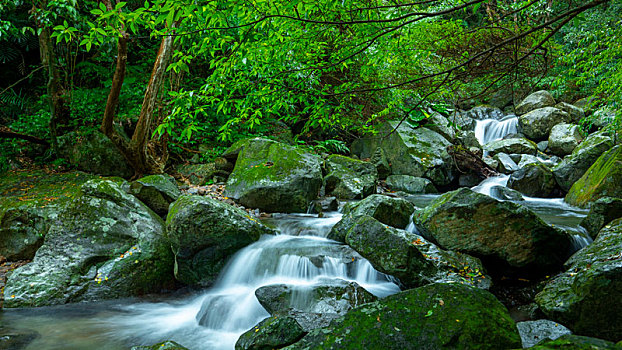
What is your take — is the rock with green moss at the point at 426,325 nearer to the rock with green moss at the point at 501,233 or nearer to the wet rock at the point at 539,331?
the wet rock at the point at 539,331

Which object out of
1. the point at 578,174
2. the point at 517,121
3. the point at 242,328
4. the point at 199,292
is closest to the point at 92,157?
the point at 199,292

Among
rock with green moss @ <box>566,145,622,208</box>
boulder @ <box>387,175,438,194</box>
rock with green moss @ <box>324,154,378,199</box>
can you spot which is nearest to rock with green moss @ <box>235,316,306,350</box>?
rock with green moss @ <box>324,154,378,199</box>

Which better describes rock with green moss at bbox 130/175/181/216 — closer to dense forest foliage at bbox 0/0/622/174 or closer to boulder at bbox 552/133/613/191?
dense forest foliage at bbox 0/0/622/174

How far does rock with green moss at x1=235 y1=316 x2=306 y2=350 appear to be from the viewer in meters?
2.81

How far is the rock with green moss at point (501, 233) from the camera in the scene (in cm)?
428

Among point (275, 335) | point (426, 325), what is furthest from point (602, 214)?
point (275, 335)

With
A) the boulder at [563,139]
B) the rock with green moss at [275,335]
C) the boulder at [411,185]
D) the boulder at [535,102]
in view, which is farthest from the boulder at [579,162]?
the rock with green moss at [275,335]

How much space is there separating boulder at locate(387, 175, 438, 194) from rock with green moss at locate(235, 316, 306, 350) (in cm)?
779

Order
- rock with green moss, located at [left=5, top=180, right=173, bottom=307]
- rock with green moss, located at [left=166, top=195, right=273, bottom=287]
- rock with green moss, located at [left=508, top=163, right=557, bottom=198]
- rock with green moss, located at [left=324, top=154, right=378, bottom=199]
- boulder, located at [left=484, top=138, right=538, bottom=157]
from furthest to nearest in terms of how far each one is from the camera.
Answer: boulder, located at [left=484, top=138, right=538, bottom=157] → rock with green moss, located at [left=508, top=163, right=557, bottom=198] → rock with green moss, located at [left=324, top=154, right=378, bottom=199] → rock with green moss, located at [left=166, top=195, right=273, bottom=287] → rock with green moss, located at [left=5, top=180, right=173, bottom=307]

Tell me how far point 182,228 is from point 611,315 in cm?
475

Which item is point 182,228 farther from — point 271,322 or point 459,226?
point 459,226

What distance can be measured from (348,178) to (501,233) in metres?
4.87

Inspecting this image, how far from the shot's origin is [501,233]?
438cm

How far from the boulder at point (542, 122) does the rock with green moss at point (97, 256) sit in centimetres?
1558
